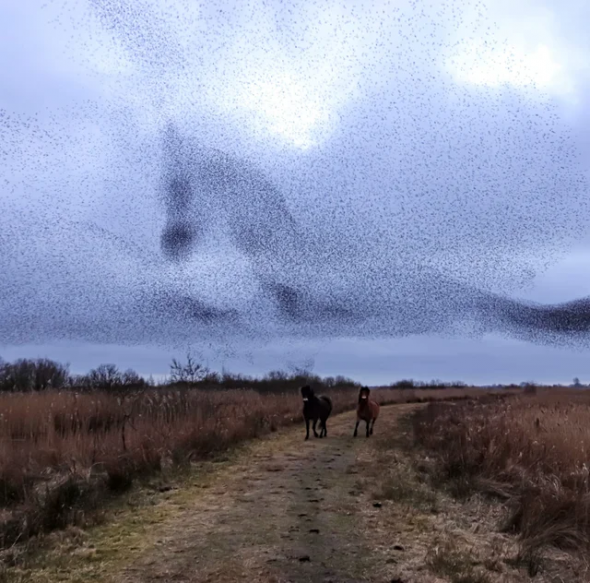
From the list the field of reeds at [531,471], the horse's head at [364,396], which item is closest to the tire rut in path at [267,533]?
the field of reeds at [531,471]

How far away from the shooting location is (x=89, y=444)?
11.8 m

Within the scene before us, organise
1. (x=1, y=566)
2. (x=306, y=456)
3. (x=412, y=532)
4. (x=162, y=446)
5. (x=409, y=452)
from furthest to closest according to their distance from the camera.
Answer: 1. (x=409, y=452)
2. (x=306, y=456)
3. (x=162, y=446)
4. (x=412, y=532)
5. (x=1, y=566)

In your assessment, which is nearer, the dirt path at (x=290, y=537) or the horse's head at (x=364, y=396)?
the dirt path at (x=290, y=537)

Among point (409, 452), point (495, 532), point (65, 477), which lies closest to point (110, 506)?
point (65, 477)

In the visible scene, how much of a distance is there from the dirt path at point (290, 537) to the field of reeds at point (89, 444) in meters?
0.61

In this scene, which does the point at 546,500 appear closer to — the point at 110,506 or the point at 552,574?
the point at 552,574

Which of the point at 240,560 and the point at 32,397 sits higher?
the point at 32,397

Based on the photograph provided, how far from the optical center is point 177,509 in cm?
931

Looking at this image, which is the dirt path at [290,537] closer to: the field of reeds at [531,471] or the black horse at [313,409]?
the field of reeds at [531,471]

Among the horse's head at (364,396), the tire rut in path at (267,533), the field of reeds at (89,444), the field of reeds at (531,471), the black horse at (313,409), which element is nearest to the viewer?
the tire rut in path at (267,533)

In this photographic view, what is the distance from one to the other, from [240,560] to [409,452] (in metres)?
10.3

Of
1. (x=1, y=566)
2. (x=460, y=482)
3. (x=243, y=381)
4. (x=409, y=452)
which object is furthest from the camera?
(x=243, y=381)

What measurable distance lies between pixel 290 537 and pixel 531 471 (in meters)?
5.42

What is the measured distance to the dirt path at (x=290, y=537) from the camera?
646 cm
